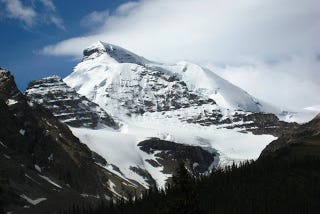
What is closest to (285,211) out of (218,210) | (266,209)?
(266,209)

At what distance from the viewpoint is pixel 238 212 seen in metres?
192

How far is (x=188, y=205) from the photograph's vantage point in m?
78.2

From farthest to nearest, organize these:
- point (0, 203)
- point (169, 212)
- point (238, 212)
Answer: point (238, 212) → point (0, 203) → point (169, 212)

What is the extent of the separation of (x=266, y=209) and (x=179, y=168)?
119 meters

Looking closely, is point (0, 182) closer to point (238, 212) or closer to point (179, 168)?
point (179, 168)

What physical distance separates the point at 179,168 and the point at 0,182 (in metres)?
23.4

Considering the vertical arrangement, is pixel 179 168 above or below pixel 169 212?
above

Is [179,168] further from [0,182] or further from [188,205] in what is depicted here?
[0,182]

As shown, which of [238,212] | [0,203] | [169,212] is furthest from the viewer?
[238,212]

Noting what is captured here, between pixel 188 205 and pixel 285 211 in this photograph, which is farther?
pixel 285 211

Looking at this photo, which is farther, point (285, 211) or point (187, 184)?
point (285, 211)

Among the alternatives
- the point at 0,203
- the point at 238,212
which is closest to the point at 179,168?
the point at 0,203

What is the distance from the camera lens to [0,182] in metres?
86.0

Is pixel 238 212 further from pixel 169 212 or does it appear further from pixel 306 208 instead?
pixel 169 212
